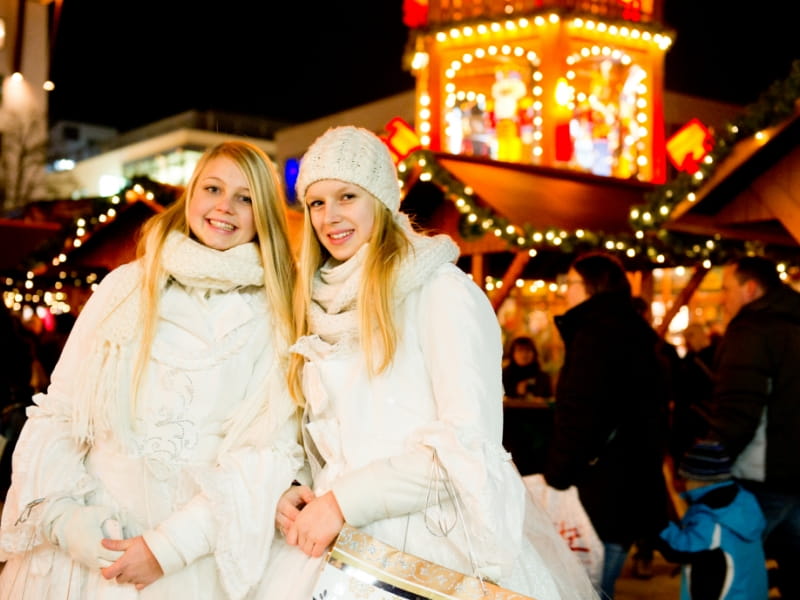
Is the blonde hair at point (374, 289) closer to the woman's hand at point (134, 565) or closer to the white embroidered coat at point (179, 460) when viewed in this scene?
the white embroidered coat at point (179, 460)

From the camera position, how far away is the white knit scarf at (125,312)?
2363 mm

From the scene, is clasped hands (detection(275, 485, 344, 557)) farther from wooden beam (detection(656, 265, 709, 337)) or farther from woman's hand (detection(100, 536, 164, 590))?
wooden beam (detection(656, 265, 709, 337))

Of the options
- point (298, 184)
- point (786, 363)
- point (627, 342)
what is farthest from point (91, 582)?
point (786, 363)

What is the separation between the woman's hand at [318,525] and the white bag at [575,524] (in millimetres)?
1986

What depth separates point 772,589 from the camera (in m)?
5.38

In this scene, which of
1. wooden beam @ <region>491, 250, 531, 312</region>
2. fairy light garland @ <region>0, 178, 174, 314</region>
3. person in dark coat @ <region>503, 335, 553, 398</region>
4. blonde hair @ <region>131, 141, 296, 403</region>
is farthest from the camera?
fairy light garland @ <region>0, 178, 174, 314</region>

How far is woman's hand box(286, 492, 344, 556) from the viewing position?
6.42 feet

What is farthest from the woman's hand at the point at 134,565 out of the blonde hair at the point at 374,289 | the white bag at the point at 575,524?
the white bag at the point at 575,524

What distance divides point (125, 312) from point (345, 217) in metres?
0.76

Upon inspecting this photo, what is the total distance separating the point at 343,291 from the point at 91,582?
1098 millimetres

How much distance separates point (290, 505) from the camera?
7.07ft

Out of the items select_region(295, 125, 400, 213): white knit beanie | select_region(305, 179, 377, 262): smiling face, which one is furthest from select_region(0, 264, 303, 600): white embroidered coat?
select_region(295, 125, 400, 213): white knit beanie

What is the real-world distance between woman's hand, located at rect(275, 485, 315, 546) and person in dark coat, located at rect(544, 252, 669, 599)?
1.89 meters

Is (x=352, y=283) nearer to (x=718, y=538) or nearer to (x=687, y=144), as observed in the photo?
(x=718, y=538)
